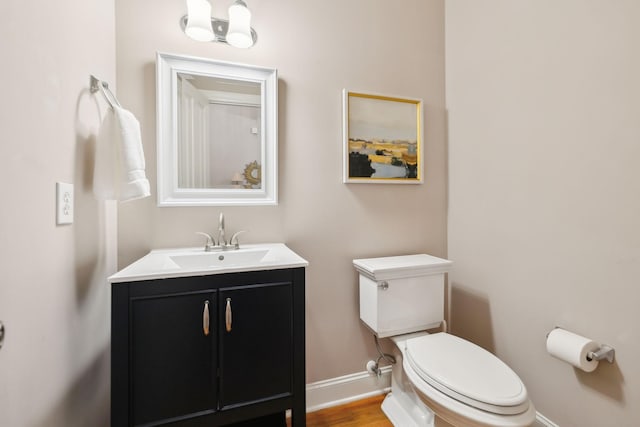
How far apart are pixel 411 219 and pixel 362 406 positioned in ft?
3.73

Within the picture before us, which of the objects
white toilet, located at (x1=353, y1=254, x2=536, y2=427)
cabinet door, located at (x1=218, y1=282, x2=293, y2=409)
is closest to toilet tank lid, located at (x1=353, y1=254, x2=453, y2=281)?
white toilet, located at (x1=353, y1=254, x2=536, y2=427)

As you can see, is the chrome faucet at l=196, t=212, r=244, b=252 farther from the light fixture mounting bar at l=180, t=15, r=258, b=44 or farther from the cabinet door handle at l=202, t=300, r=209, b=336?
the light fixture mounting bar at l=180, t=15, r=258, b=44

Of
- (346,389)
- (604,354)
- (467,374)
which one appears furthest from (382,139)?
(346,389)

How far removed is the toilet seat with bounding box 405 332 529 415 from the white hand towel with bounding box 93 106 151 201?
4.32 ft

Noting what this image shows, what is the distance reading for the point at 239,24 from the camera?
1.32 metres

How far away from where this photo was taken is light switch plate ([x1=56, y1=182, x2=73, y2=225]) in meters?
0.86

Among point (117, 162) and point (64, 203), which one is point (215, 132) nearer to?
point (117, 162)

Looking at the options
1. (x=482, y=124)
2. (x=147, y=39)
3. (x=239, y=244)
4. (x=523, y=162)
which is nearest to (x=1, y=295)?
(x=239, y=244)

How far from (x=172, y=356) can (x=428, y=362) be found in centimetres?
99

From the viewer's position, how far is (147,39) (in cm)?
133

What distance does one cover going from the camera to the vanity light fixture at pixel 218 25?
1266 millimetres

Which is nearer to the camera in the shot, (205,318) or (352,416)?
(205,318)

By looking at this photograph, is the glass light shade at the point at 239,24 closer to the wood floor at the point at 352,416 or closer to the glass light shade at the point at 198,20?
the glass light shade at the point at 198,20

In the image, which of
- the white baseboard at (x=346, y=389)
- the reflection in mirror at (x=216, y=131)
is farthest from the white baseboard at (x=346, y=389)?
the reflection in mirror at (x=216, y=131)
